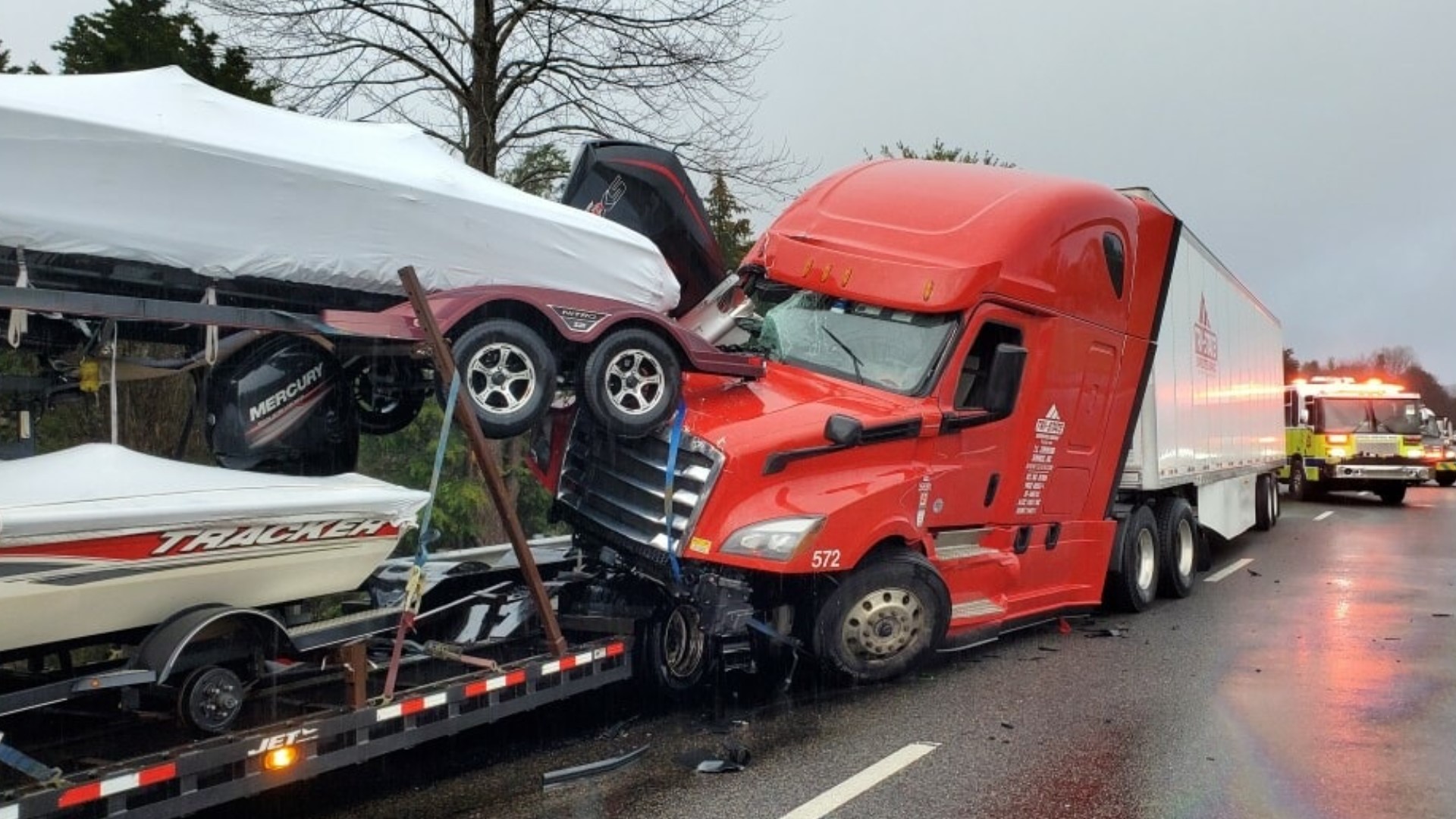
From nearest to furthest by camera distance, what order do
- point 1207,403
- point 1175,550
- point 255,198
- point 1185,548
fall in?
point 255,198
point 1175,550
point 1185,548
point 1207,403

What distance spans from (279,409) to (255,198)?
99 cm

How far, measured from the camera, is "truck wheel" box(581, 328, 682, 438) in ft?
18.7

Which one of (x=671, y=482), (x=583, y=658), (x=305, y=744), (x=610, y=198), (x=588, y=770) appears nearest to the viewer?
(x=305, y=744)

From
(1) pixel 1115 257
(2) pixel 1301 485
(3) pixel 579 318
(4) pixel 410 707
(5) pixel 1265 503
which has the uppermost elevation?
(1) pixel 1115 257

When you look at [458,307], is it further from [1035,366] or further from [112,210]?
[1035,366]

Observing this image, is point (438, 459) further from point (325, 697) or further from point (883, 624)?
point (883, 624)

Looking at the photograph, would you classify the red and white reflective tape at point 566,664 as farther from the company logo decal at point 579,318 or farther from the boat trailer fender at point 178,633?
the company logo decal at point 579,318

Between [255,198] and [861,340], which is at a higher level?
[255,198]

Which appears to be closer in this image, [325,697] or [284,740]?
[284,740]

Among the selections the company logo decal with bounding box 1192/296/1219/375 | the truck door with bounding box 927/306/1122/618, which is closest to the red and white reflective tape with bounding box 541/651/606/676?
the truck door with bounding box 927/306/1122/618

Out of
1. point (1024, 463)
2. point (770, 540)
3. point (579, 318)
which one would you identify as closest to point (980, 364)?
point (1024, 463)

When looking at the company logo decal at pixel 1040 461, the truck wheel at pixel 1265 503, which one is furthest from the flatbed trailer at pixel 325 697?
the truck wheel at pixel 1265 503

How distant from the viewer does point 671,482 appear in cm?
601

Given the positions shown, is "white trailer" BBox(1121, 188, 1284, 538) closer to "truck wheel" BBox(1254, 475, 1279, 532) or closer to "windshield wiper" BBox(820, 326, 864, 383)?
"truck wheel" BBox(1254, 475, 1279, 532)
